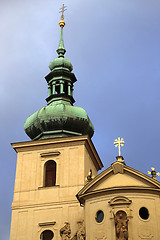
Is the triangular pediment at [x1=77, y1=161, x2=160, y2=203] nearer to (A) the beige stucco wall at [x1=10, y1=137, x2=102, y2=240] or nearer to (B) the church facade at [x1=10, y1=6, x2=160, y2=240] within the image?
(B) the church facade at [x1=10, y1=6, x2=160, y2=240]

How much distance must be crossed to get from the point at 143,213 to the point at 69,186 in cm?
661

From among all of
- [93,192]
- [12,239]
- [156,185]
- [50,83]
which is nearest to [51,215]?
[12,239]

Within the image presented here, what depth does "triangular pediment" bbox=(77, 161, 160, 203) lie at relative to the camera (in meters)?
28.3

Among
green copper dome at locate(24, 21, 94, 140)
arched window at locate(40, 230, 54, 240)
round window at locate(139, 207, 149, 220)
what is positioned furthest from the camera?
green copper dome at locate(24, 21, 94, 140)

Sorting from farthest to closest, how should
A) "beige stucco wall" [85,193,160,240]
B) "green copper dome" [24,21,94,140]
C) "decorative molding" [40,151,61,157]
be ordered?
"green copper dome" [24,21,94,140]
"decorative molding" [40,151,61,157]
"beige stucco wall" [85,193,160,240]

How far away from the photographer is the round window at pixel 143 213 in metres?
27.9

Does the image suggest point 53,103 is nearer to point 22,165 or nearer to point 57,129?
point 57,129

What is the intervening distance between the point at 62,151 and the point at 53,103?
3.91 meters

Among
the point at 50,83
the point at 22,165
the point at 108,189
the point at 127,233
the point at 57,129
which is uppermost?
the point at 50,83

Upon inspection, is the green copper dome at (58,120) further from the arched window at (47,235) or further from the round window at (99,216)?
the round window at (99,216)

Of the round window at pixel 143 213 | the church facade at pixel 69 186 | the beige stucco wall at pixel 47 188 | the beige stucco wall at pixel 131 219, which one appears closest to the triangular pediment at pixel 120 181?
the church facade at pixel 69 186

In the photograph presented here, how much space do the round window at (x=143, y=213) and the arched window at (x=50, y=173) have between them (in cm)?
756

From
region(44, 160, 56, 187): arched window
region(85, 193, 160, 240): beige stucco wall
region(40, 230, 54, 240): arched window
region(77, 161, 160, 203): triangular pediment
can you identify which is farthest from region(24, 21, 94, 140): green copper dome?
region(85, 193, 160, 240): beige stucco wall

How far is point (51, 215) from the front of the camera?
33.0 m
